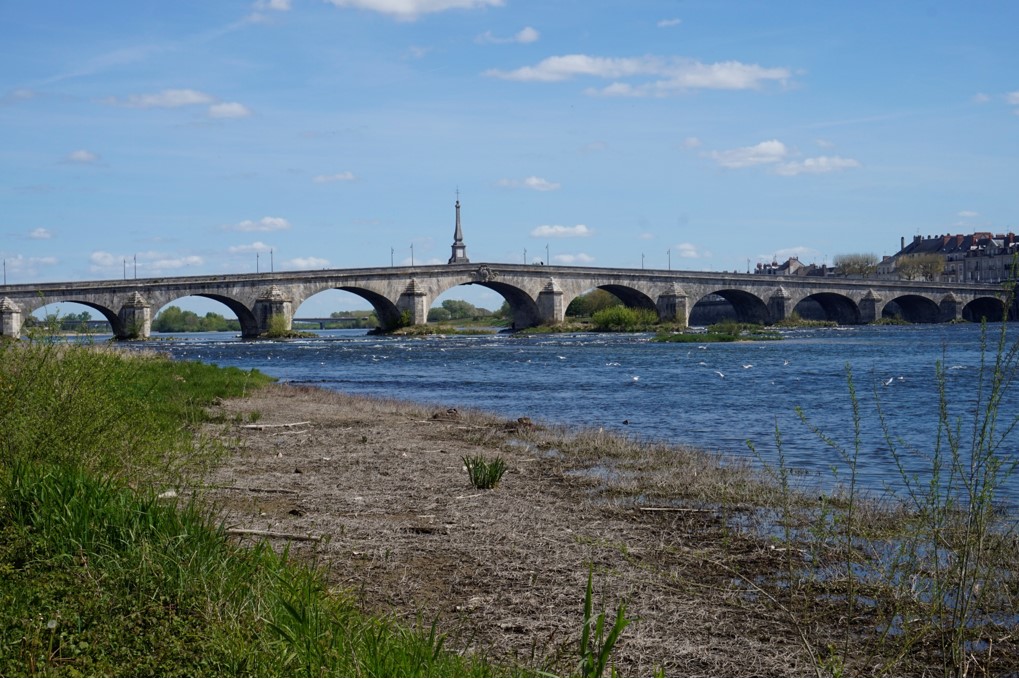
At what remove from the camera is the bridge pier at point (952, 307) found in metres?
105

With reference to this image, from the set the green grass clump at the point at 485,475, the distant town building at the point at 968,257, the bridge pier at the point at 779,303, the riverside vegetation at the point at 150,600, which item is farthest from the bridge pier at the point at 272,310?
the distant town building at the point at 968,257

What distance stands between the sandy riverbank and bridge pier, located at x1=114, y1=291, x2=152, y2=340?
5747 cm

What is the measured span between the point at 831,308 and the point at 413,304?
54.4m

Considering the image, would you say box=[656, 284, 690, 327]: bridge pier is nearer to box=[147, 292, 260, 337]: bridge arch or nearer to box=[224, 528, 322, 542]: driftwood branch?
box=[147, 292, 260, 337]: bridge arch

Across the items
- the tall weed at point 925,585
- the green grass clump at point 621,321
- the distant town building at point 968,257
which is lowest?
the tall weed at point 925,585

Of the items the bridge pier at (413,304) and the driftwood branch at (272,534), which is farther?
the bridge pier at (413,304)

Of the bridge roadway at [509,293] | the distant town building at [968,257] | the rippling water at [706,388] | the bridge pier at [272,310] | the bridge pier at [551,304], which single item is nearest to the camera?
the rippling water at [706,388]

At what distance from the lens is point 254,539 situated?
22.9 ft

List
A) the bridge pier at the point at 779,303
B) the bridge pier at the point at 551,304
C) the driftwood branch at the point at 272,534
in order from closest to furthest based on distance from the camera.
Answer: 1. the driftwood branch at the point at 272,534
2. the bridge pier at the point at 551,304
3. the bridge pier at the point at 779,303

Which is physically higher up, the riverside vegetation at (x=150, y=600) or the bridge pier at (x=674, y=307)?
the bridge pier at (x=674, y=307)

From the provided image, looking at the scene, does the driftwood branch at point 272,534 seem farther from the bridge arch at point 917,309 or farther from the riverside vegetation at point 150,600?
the bridge arch at point 917,309

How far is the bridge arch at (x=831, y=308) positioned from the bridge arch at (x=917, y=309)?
4427 millimetres

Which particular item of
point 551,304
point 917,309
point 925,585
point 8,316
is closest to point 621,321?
point 551,304

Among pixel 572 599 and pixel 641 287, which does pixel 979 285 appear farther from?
pixel 572 599
